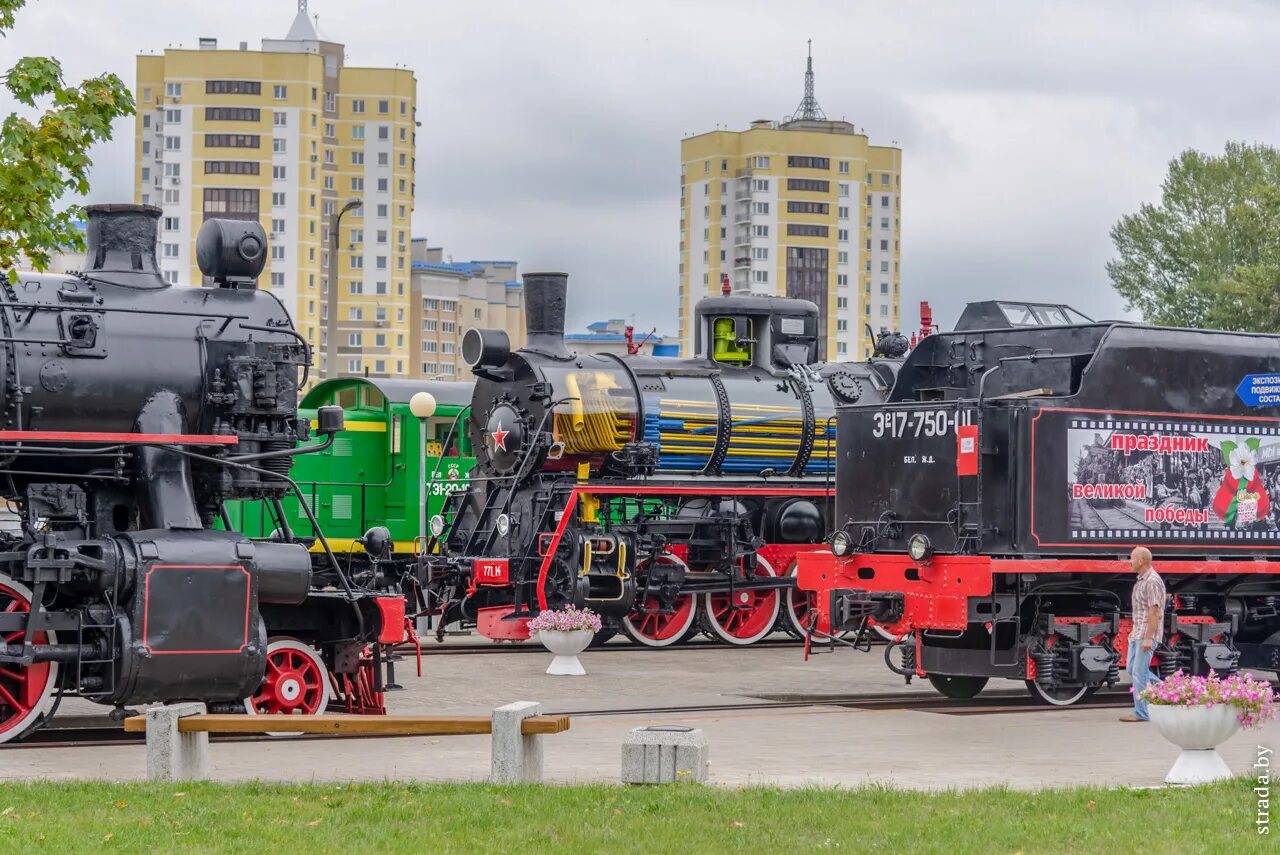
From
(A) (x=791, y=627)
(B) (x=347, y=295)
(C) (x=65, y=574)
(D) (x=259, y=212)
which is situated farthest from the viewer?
(B) (x=347, y=295)

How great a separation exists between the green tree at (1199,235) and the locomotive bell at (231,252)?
4271 centimetres

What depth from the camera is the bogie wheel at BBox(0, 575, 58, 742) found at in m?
13.2

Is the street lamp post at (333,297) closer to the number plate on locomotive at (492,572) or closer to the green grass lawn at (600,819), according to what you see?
the number plate on locomotive at (492,572)

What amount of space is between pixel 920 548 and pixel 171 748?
23.0 ft

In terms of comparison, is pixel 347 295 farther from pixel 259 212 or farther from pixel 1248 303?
pixel 1248 303

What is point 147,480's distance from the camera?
45.8 feet

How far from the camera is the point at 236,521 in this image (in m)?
24.8

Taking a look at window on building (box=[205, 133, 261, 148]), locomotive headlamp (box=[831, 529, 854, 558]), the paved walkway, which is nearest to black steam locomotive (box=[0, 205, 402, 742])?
the paved walkway

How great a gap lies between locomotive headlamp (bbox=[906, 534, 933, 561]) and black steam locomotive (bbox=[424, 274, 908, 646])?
5810 mm

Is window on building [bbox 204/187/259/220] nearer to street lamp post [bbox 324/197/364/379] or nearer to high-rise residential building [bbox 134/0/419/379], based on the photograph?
high-rise residential building [bbox 134/0/419/379]

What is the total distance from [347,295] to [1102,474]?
10021 centimetres

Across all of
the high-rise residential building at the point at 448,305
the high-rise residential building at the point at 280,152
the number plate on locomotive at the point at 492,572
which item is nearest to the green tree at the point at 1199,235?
the number plate on locomotive at the point at 492,572

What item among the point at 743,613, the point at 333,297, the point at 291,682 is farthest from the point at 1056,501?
the point at 333,297

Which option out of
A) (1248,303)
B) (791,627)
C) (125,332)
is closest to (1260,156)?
(1248,303)
